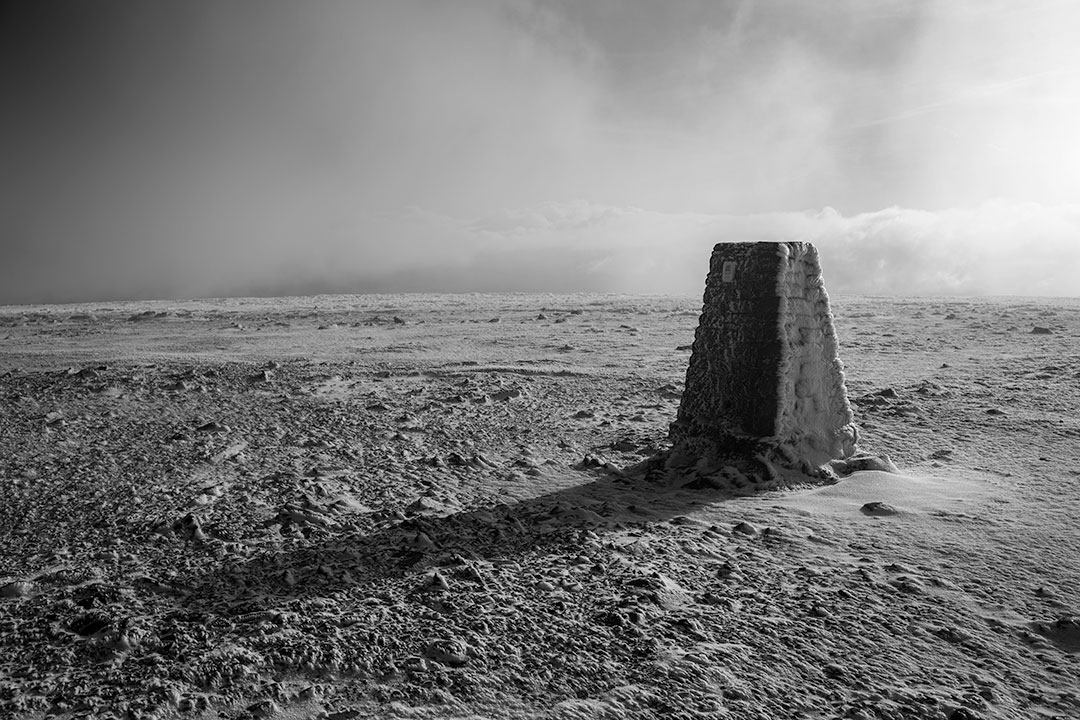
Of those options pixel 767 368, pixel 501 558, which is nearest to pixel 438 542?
pixel 501 558

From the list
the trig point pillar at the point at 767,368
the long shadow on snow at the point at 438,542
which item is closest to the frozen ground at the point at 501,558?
the long shadow on snow at the point at 438,542

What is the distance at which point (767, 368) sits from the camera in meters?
4.95

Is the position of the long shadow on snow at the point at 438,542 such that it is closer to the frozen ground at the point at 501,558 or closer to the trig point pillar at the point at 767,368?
the frozen ground at the point at 501,558

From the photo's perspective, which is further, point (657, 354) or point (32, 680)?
point (657, 354)

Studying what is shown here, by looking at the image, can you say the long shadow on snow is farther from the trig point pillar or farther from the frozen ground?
the trig point pillar

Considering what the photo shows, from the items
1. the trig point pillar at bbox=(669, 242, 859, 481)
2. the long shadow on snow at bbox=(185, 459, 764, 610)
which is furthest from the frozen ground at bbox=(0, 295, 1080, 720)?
the trig point pillar at bbox=(669, 242, 859, 481)

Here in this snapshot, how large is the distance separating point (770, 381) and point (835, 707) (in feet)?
8.50

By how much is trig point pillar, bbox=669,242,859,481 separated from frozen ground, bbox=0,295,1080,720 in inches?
16.4

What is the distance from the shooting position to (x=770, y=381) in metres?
4.94

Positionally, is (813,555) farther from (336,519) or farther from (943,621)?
(336,519)

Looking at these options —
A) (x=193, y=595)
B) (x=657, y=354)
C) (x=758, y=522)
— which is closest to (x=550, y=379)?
(x=657, y=354)

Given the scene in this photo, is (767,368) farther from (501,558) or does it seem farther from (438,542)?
(438,542)

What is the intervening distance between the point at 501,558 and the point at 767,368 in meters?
2.22

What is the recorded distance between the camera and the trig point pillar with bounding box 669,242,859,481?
Result: 195 inches
